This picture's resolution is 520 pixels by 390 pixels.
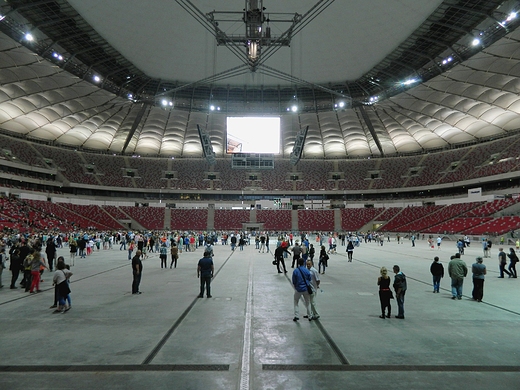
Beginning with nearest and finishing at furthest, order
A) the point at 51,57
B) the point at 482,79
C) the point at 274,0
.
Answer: the point at 274,0 < the point at 51,57 < the point at 482,79

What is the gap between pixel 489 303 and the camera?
9.99 meters

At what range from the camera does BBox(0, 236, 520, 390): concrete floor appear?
4.98 metres

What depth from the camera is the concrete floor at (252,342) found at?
4.98m

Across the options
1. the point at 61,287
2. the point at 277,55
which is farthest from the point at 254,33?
the point at 61,287

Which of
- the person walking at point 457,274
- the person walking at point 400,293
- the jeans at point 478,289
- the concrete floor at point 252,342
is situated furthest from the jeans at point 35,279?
the jeans at point 478,289

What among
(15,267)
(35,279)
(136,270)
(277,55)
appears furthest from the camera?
(277,55)

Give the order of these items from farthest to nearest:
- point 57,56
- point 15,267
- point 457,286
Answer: point 57,56 < point 15,267 < point 457,286

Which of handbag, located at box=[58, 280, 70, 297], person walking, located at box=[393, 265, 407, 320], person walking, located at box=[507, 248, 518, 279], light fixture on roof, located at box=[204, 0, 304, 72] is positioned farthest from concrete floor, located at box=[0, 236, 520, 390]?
light fixture on roof, located at box=[204, 0, 304, 72]

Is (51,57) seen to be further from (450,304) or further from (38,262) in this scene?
(450,304)

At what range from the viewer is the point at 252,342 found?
21.6ft

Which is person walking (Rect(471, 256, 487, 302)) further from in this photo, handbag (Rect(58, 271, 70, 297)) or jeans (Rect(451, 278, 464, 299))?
handbag (Rect(58, 271, 70, 297))

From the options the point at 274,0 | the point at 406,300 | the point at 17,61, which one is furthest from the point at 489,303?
the point at 17,61

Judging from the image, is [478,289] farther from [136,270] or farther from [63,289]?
[63,289]

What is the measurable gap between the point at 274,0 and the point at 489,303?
29.3 metres
